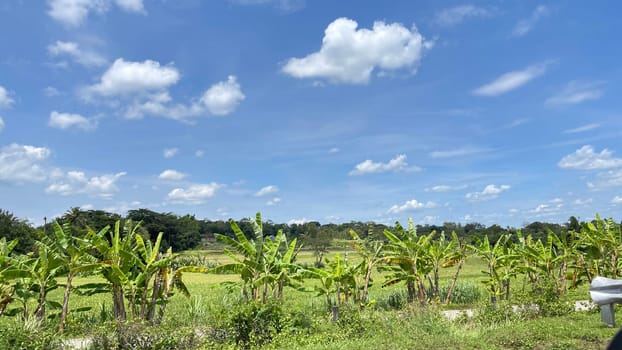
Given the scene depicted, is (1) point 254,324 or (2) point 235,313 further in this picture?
(1) point 254,324

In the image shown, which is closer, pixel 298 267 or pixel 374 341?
pixel 374 341

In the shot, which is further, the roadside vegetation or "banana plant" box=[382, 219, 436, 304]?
"banana plant" box=[382, 219, 436, 304]

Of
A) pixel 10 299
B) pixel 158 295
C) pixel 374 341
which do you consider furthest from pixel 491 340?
pixel 10 299

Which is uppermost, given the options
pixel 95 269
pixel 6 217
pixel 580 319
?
pixel 6 217

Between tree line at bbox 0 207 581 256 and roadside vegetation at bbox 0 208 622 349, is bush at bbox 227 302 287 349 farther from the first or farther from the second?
tree line at bbox 0 207 581 256

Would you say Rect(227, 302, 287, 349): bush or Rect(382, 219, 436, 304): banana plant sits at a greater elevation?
Rect(382, 219, 436, 304): banana plant

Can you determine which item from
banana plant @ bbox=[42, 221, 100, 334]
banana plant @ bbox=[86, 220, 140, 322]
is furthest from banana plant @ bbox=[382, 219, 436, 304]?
banana plant @ bbox=[42, 221, 100, 334]

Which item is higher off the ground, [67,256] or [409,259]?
[67,256]

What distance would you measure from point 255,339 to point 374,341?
2012 millimetres

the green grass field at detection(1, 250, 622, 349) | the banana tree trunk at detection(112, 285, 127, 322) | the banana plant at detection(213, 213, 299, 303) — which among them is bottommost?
the green grass field at detection(1, 250, 622, 349)

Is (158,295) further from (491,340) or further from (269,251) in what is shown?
(491,340)

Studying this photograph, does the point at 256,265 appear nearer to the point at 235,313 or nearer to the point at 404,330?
the point at 235,313

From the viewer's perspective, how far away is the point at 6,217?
132 feet

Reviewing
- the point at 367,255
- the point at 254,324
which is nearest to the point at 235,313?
the point at 254,324
